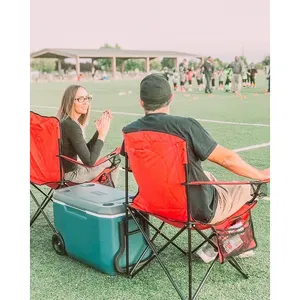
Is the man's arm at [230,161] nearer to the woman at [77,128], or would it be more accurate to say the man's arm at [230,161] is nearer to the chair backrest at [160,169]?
the chair backrest at [160,169]

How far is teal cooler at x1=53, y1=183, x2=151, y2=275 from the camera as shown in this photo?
8.93 feet

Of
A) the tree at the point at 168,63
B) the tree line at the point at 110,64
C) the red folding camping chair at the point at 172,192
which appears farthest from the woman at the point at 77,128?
the red folding camping chair at the point at 172,192

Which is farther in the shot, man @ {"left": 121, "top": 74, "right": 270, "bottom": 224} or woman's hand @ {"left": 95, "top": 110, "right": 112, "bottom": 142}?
woman's hand @ {"left": 95, "top": 110, "right": 112, "bottom": 142}

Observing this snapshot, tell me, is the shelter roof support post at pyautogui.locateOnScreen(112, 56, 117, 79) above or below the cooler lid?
above

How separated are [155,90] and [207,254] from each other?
36.8 inches

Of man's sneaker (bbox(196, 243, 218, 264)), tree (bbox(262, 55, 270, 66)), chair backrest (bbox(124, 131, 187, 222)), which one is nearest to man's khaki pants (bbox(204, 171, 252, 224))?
chair backrest (bbox(124, 131, 187, 222))

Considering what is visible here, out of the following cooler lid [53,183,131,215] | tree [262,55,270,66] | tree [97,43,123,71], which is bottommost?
cooler lid [53,183,131,215]

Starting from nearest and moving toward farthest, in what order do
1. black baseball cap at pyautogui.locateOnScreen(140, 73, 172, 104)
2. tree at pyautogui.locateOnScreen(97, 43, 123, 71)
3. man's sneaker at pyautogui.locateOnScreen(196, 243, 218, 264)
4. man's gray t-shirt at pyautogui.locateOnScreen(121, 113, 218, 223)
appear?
man's gray t-shirt at pyautogui.locateOnScreen(121, 113, 218, 223)
black baseball cap at pyautogui.locateOnScreen(140, 73, 172, 104)
man's sneaker at pyautogui.locateOnScreen(196, 243, 218, 264)
tree at pyautogui.locateOnScreen(97, 43, 123, 71)

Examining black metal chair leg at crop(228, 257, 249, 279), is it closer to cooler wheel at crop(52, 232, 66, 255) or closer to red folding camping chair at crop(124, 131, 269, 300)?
red folding camping chair at crop(124, 131, 269, 300)

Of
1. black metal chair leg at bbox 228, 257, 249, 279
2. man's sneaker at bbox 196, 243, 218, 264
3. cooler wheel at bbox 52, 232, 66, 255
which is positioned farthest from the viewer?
cooler wheel at bbox 52, 232, 66, 255

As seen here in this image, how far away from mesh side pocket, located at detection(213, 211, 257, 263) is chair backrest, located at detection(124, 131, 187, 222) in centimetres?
19

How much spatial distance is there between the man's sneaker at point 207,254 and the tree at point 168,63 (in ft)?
3.37
